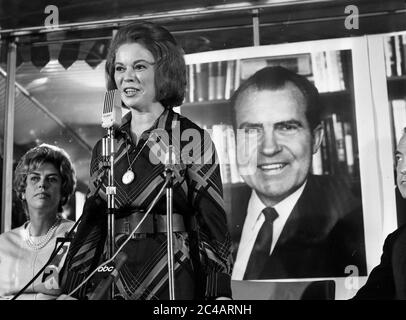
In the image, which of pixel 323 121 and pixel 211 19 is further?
pixel 211 19

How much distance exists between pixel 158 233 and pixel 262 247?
461 millimetres

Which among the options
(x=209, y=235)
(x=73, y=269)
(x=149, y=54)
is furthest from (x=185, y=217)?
(x=149, y=54)

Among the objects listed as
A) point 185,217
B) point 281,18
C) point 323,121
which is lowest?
point 185,217

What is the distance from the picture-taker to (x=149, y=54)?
8.49ft

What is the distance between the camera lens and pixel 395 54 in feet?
8.52

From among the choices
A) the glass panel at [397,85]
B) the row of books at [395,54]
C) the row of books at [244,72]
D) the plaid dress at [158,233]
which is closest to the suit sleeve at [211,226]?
the plaid dress at [158,233]

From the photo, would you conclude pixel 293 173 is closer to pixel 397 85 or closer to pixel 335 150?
pixel 335 150

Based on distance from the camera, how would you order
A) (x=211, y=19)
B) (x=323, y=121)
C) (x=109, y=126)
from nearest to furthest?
1. (x=109, y=126)
2. (x=323, y=121)
3. (x=211, y=19)

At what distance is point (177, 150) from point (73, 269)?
59 cm

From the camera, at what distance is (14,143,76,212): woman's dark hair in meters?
2.70

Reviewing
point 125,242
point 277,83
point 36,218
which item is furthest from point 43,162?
point 277,83

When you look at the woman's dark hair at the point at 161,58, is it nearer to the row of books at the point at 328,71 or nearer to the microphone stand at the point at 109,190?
the microphone stand at the point at 109,190

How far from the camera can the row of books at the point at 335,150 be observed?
254 cm

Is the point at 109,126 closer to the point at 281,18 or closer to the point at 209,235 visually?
the point at 209,235
